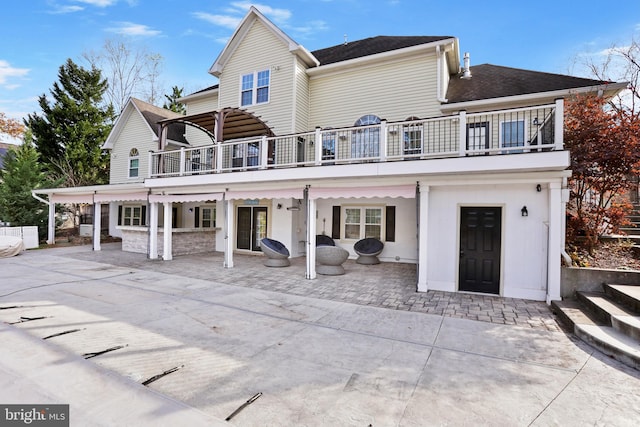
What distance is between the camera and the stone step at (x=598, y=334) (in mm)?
3967

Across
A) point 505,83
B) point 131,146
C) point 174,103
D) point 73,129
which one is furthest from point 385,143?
point 174,103

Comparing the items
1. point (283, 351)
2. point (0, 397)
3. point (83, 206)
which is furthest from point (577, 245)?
point (83, 206)

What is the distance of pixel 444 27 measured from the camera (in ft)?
42.2

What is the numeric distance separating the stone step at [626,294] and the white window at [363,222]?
23.1 ft

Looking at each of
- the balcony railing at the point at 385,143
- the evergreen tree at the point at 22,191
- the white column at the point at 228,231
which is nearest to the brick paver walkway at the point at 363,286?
the white column at the point at 228,231

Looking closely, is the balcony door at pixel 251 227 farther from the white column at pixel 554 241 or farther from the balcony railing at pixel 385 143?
the white column at pixel 554 241

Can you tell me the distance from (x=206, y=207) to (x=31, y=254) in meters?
7.48

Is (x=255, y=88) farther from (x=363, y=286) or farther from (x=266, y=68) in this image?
(x=363, y=286)

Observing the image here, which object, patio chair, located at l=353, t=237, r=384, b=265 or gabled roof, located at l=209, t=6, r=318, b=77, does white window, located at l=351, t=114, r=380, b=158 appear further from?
gabled roof, located at l=209, t=6, r=318, b=77

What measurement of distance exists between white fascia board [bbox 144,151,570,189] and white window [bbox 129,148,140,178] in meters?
9.66

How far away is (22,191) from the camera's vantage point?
1639 cm

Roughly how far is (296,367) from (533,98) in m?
11.0

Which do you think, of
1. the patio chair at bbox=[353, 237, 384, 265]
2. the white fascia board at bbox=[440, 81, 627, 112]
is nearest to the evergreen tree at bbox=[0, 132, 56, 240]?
the patio chair at bbox=[353, 237, 384, 265]

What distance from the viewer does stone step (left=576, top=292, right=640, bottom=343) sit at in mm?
4410
